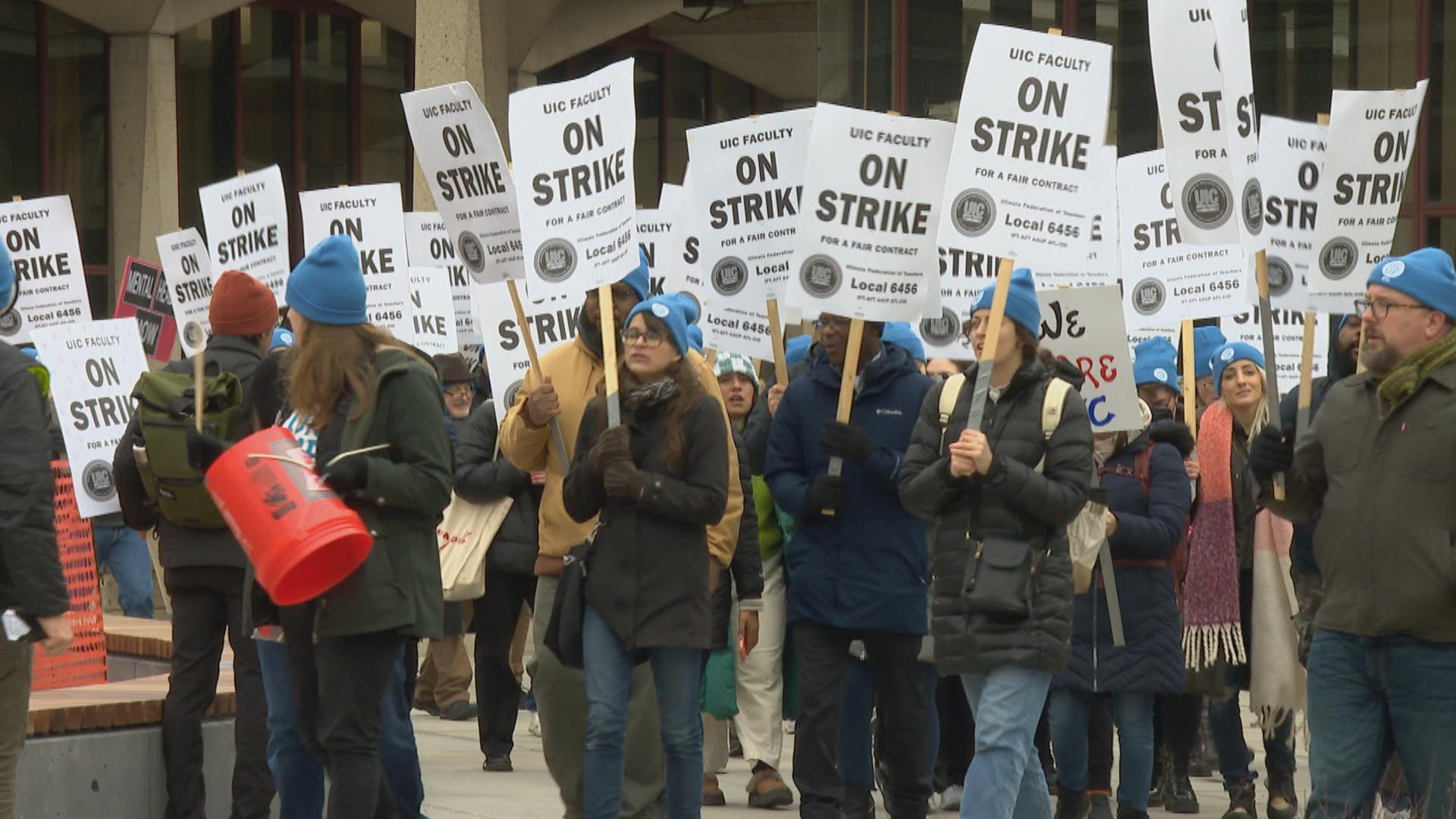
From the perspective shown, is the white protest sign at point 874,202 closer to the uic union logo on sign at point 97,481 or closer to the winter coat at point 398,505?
the winter coat at point 398,505

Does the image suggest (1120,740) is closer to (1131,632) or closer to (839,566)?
(1131,632)

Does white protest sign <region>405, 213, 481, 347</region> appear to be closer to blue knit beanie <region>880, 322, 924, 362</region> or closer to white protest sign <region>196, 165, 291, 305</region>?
white protest sign <region>196, 165, 291, 305</region>

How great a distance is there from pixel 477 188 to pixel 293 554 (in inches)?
122

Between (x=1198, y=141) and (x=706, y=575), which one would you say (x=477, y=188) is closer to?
(x=706, y=575)

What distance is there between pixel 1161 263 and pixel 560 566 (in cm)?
554

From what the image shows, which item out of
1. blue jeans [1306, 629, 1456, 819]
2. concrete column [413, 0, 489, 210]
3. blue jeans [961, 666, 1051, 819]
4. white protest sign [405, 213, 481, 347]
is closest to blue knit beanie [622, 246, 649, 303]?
blue jeans [961, 666, 1051, 819]

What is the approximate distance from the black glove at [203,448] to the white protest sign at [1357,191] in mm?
3746

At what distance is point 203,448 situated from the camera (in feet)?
23.0

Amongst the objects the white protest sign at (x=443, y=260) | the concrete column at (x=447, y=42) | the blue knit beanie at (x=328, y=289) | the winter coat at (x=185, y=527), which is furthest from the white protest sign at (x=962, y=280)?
the concrete column at (x=447, y=42)

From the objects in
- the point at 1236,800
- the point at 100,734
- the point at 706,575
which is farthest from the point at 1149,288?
the point at 100,734

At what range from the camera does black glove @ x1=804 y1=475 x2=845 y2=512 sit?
8.58 metres

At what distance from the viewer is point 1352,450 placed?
6.76m

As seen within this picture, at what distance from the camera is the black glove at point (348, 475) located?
6.77 meters

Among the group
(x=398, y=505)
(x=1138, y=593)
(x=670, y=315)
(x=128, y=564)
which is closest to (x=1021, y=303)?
(x=670, y=315)
